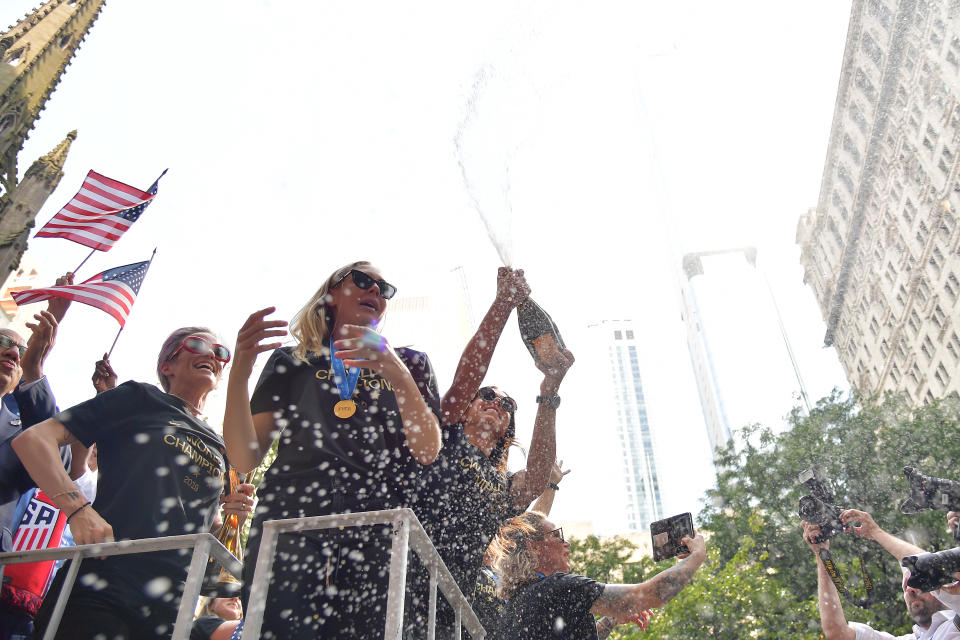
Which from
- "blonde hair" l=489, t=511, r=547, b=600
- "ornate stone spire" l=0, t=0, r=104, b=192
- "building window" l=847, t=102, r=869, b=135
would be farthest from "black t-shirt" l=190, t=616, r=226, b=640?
"building window" l=847, t=102, r=869, b=135

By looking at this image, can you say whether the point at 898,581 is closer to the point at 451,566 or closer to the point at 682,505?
the point at 451,566

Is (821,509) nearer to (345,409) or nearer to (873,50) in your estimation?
(345,409)

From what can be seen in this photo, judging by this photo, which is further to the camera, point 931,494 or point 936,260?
point 936,260

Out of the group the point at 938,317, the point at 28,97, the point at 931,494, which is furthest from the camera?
the point at 938,317

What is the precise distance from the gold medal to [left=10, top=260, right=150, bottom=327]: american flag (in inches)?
175

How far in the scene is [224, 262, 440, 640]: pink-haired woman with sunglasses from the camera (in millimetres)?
2170

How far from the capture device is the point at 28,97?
38531 mm

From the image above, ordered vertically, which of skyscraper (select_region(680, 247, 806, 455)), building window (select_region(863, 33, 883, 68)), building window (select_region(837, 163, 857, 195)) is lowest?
building window (select_region(837, 163, 857, 195))

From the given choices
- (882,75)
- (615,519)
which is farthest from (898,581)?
(615,519)

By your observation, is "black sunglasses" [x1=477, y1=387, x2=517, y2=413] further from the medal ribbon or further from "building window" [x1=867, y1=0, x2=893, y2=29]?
"building window" [x1=867, y1=0, x2=893, y2=29]

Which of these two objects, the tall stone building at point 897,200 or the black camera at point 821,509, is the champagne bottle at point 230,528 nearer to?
the black camera at point 821,509

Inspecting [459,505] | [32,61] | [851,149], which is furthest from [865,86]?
[459,505]

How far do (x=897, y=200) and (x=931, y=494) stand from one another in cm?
6134

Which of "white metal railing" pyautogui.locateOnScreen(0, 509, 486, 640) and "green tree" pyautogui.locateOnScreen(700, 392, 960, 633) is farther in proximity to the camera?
"green tree" pyautogui.locateOnScreen(700, 392, 960, 633)
